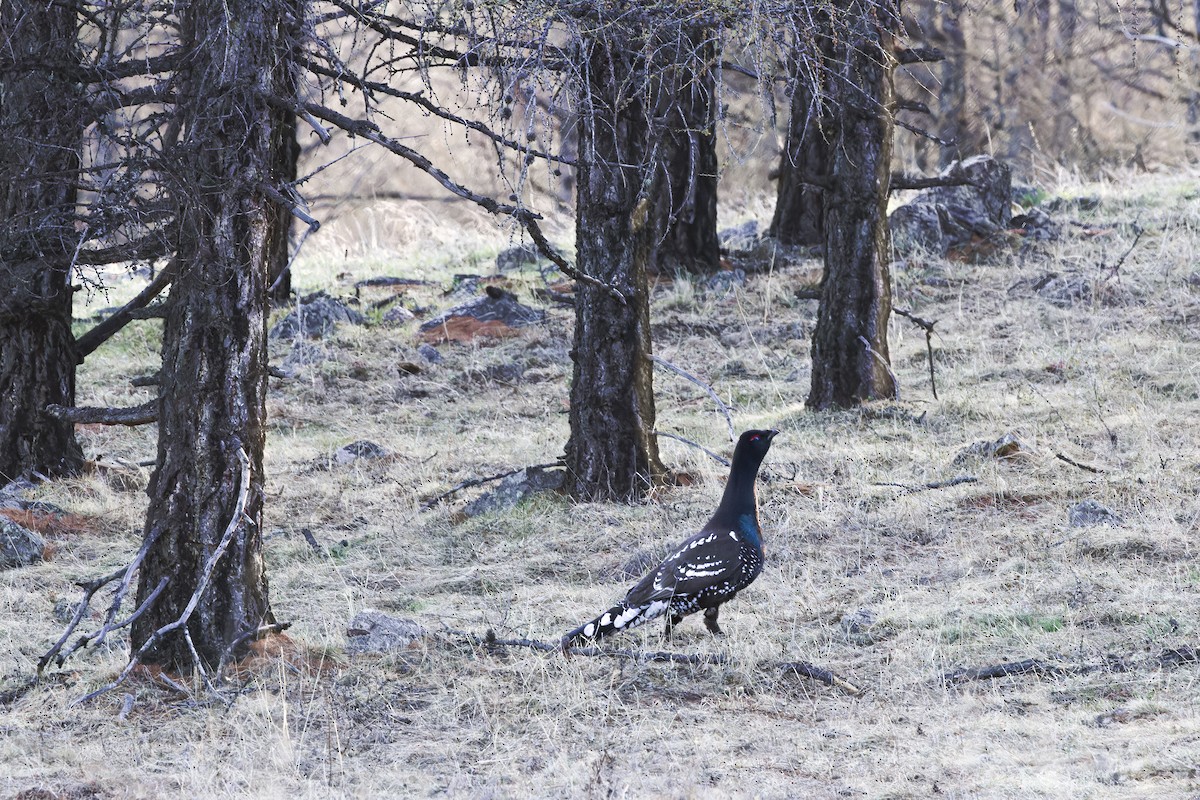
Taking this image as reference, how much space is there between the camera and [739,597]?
7211 mm

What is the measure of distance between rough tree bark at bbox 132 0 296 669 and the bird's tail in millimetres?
1493

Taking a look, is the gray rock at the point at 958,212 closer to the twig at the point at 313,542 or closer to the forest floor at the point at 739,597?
the forest floor at the point at 739,597

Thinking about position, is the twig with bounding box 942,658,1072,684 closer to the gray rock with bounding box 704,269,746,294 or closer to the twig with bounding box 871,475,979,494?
the twig with bounding box 871,475,979,494

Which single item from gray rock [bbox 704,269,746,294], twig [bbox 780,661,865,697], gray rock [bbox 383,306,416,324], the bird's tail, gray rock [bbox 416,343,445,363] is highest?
Answer: gray rock [bbox 704,269,746,294]

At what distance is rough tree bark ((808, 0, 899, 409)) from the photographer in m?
11.0

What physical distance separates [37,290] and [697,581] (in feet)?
19.9

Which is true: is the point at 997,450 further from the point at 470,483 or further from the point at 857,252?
the point at 470,483

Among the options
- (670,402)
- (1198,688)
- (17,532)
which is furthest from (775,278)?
(1198,688)

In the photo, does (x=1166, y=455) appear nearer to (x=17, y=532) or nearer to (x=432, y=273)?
(x=17, y=532)

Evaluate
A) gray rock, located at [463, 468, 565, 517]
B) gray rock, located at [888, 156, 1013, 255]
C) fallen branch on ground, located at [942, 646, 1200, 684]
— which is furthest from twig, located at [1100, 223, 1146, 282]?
fallen branch on ground, located at [942, 646, 1200, 684]

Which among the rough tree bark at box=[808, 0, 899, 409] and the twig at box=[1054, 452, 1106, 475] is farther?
the rough tree bark at box=[808, 0, 899, 409]

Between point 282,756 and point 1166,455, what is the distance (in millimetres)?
6490

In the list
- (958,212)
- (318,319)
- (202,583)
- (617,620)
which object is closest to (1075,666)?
(617,620)

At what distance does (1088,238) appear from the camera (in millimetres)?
15992
